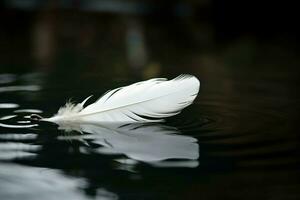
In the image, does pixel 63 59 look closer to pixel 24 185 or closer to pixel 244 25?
pixel 24 185

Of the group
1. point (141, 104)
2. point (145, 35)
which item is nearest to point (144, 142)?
point (141, 104)

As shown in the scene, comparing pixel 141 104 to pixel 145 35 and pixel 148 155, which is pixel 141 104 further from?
pixel 145 35

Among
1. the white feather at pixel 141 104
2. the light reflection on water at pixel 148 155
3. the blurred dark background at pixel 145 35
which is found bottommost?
the light reflection on water at pixel 148 155

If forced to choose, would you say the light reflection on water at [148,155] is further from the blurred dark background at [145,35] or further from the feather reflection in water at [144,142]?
the blurred dark background at [145,35]

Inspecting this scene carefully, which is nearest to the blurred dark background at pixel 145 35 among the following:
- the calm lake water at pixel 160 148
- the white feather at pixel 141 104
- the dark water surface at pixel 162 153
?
the calm lake water at pixel 160 148

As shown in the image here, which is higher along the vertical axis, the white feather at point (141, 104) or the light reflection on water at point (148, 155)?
the white feather at point (141, 104)
